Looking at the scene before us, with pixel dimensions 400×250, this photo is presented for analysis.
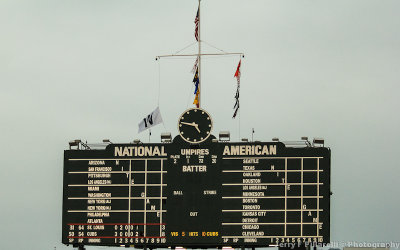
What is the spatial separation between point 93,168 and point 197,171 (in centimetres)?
582

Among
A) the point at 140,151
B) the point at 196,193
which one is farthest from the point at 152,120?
the point at 196,193

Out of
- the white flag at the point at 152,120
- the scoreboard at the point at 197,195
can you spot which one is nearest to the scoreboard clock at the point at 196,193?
the scoreboard at the point at 197,195

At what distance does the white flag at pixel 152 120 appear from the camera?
2320 inches

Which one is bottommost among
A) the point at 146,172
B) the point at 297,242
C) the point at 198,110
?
the point at 297,242

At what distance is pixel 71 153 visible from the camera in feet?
186

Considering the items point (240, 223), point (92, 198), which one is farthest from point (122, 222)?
point (240, 223)

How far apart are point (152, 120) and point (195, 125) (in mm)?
3832

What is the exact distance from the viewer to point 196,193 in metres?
55.6

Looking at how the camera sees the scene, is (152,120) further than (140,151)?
Yes

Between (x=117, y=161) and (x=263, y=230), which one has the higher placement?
(x=117, y=161)

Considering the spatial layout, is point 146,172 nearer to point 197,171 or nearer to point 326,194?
point 197,171

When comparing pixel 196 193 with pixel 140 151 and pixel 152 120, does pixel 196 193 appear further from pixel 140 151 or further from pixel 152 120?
pixel 152 120

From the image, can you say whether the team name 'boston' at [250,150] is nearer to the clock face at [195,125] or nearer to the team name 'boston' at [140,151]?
the clock face at [195,125]

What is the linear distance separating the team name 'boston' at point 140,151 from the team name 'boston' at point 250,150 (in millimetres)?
3618
